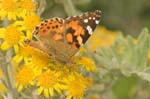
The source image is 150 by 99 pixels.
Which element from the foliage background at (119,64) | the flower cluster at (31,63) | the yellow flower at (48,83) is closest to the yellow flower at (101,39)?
the foliage background at (119,64)

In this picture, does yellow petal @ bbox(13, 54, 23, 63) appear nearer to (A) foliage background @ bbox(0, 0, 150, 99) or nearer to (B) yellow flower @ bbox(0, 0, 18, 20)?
(B) yellow flower @ bbox(0, 0, 18, 20)

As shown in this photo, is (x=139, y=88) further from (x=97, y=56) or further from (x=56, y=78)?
(x=56, y=78)

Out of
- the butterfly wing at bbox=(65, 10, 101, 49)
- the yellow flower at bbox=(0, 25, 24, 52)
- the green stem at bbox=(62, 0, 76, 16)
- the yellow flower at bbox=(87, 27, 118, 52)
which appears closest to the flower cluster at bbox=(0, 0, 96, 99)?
the yellow flower at bbox=(0, 25, 24, 52)

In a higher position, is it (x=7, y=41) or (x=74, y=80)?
(x=7, y=41)

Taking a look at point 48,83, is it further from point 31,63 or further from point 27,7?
point 27,7

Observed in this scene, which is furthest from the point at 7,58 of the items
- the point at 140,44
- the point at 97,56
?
the point at 140,44

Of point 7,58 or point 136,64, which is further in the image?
point 136,64
